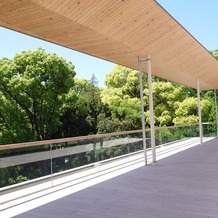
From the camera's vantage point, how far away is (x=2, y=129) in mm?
19594

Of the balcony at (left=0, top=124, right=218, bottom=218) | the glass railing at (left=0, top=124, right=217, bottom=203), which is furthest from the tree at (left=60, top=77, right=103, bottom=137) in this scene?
the balcony at (left=0, top=124, right=218, bottom=218)

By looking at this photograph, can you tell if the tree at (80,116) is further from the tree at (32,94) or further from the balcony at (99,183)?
the balcony at (99,183)

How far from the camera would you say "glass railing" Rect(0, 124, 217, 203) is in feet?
14.4

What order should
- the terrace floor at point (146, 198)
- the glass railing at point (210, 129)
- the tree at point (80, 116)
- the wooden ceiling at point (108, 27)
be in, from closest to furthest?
the terrace floor at point (146, 198), the wooden ceiling at point (108, 27), the glass railing at point (210, 129), the tree at point (80, 116)

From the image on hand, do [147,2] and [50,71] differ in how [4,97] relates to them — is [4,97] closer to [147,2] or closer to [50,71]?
[50,71]

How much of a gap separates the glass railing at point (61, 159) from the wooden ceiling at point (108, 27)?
1.85m

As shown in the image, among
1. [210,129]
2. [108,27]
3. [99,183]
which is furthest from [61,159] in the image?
[210,129]

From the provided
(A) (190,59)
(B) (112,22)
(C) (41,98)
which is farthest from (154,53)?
(C) (41,98)

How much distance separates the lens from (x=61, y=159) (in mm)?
5363

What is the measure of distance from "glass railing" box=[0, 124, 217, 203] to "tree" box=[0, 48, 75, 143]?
1259cm

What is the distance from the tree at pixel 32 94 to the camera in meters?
19.4

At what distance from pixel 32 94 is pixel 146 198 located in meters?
16.6

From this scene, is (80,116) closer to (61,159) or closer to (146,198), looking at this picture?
(61,159)

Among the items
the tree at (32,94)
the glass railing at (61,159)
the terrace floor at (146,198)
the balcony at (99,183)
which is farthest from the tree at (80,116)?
the terrace floor at (146,198)
